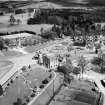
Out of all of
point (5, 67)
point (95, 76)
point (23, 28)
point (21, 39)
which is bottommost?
point (95, 76)

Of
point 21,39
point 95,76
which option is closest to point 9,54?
Answer: point 21,39

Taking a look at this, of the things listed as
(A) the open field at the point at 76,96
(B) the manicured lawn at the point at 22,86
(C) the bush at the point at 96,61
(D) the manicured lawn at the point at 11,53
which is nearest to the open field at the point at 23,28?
(D) the manicured lawn at the point at 11,53

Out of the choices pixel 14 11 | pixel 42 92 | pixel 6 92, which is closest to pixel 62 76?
pixel 42 92

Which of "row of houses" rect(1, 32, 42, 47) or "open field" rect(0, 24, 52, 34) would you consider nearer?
"row of houses" rect(1, 32, 42, 47)

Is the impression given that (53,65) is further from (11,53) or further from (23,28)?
(23,28)

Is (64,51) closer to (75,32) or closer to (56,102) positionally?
(75,32)

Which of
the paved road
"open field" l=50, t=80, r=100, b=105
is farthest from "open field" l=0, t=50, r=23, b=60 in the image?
"open field" l=50, t=80, r=100, b=105

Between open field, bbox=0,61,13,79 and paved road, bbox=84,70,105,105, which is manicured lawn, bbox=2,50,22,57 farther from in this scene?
paved road, bbox=84,70,105,105

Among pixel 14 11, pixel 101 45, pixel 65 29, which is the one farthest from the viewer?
pixel 14 11
